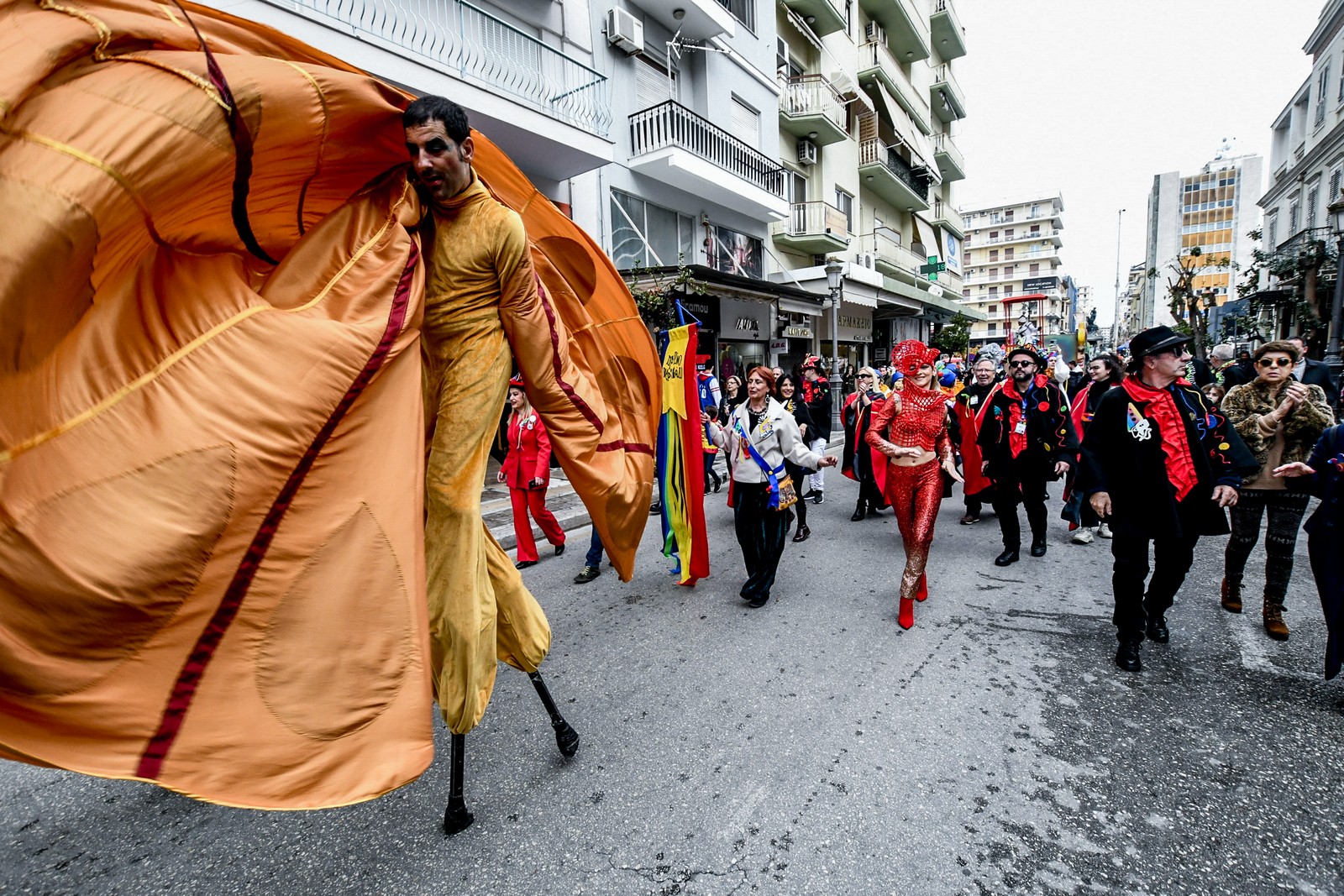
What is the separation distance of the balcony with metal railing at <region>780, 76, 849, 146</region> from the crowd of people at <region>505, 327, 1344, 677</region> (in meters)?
15.3

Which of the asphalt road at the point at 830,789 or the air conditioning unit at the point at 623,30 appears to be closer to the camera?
the asphalt road at the point at 830,789

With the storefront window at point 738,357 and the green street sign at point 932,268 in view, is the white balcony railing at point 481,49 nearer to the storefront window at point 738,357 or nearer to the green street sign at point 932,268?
the storefront window at point 738,357

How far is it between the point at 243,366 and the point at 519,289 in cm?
92

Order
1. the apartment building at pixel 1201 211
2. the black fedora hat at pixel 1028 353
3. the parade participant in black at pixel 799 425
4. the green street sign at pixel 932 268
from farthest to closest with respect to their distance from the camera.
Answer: the apartment building at pixel 1201 211, the green street sign at pixel 932 268, the parade participant in black at pixel 799 425, the black fedora hat at pixel 1028 353

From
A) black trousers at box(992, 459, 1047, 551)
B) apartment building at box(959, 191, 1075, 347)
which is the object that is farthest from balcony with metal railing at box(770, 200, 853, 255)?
apartment building at box(959, 191, 1075, 347)

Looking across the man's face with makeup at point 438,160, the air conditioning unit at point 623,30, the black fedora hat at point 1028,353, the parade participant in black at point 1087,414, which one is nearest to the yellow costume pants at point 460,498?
the man's face with makeup at point 438,160

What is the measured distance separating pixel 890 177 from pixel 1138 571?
24.1 metres

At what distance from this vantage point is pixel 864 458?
7301mm

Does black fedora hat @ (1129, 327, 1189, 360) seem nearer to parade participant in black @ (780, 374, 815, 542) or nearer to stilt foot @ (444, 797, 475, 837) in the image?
parade participant in black @ (780, 374, 815, 542)

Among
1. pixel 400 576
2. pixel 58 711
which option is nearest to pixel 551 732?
pixel 400 576

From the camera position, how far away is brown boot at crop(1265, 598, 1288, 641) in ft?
12.6

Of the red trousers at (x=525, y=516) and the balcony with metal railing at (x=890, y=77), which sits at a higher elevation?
the balcony with metal railing at (x=890, y=77)

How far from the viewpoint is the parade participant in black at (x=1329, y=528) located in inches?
122

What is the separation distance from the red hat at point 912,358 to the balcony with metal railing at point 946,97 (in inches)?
1321
